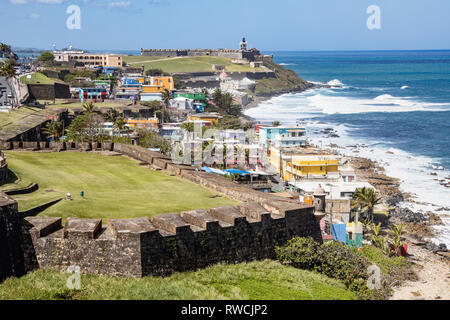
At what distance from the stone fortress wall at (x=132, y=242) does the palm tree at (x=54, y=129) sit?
96.4 feet

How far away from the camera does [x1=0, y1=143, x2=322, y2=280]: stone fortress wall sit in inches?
497

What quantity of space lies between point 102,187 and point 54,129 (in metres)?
27.2

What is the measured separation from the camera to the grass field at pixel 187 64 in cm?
15075

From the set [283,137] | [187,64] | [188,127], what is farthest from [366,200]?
[187,64]

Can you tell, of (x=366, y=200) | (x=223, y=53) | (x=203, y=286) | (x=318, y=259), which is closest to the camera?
(x=203, y=286)

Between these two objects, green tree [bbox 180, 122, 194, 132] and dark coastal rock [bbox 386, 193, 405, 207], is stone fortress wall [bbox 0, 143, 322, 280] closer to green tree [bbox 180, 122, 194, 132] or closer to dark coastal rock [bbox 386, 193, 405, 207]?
dark coastal rock [bbox 386, 193, 405, 207]

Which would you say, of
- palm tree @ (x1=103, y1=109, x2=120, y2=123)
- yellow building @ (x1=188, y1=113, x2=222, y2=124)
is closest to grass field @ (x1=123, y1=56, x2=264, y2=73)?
yellow building @ (x1=188, y1=113, x2=222, y2=124)

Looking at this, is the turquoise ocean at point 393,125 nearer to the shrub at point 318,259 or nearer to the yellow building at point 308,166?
the yellow building at point 308,166

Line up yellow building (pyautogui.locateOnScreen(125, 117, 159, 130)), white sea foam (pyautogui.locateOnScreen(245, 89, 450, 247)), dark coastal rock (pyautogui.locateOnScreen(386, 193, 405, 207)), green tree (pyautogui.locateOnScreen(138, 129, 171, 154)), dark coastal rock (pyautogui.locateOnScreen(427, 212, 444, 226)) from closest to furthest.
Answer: dark coastal rock (pyautogui.locateOnScreen(427, 212, 444, 226))
dark coastal rock (pyautogui.locateOnScreen(386, 193, 405, 207))
green tree (pyautogui.locateOnScreen(138, 129, 171, 154))
white sea foam (pyautogui.locateOnScreen(245, 89, 450, 247))
yellow building (pyautogui.locateOnScreen(125, 117, 159, 130))

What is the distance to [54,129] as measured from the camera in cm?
4288

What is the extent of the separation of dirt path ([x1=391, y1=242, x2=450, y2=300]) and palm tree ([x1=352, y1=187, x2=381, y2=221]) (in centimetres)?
343

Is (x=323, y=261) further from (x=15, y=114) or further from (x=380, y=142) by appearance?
(x=380, y=142)
